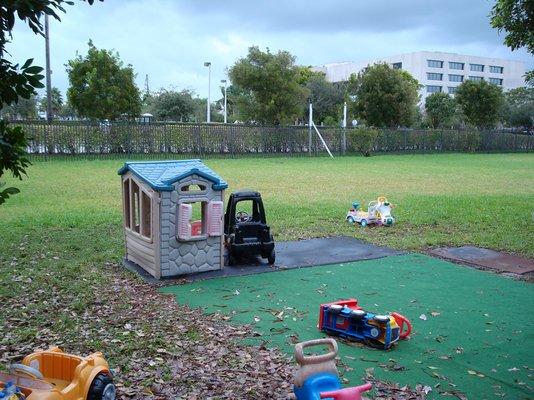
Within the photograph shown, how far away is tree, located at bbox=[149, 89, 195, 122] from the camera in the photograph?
5500 centimetres

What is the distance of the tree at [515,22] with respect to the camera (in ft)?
24.8

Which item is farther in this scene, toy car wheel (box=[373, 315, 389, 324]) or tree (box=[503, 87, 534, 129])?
tree (box=[503, 87, 534, 129])

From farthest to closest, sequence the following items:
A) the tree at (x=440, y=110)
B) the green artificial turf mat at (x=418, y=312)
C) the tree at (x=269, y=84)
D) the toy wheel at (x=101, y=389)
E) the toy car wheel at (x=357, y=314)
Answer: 1. the tree at (x=440, y=110)
2. the tree at (x=269, y=84)
3. the toy car wheel at (x=357, y=314)
4. the green artificial turf mat at (x=418, y=312)
5. the toy wheel at (x=101, y=389)

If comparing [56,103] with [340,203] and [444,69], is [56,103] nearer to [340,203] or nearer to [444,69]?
[340,203]

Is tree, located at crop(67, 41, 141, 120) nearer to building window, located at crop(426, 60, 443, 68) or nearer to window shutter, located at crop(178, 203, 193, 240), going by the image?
window shutter, located at crop(178, 203, 193, 240)

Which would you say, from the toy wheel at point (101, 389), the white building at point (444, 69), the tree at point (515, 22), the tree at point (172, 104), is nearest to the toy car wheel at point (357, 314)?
the toy wheel at point (101, 389)

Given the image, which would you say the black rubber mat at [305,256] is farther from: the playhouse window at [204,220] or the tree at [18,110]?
the tree at [18,110]

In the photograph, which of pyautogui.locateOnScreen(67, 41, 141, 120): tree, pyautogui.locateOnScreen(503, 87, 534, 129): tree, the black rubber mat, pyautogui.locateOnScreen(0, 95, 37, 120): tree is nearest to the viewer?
pyautogui.locateOnScreen(0, 95, 37, 120): tree

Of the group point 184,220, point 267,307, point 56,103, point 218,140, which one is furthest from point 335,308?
point 56,103

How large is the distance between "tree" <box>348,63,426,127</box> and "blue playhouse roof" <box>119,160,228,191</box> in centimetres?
3280

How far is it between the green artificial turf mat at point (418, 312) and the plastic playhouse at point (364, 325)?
10cm

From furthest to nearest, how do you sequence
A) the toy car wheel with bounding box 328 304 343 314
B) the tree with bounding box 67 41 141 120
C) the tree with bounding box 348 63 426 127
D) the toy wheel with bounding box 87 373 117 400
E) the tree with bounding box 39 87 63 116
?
the tree with bounding box 39 87 63 116, the tree with bounding box 348 63 426 127, the tree with bounding box 67 41 141 120, the toy car wheel with bounding box 328 304 343 314, the toy wheel with bounding box 87 373 117 400

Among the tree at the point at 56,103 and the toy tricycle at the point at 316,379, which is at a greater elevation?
the tree at the point at 56,103

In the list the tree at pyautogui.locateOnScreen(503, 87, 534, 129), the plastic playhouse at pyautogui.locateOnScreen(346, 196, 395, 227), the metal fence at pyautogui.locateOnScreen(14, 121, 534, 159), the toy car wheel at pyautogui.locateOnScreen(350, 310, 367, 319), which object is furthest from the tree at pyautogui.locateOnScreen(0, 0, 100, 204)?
the tree at pyautogui.locateOnScreen(503, 87, 534, 129)
